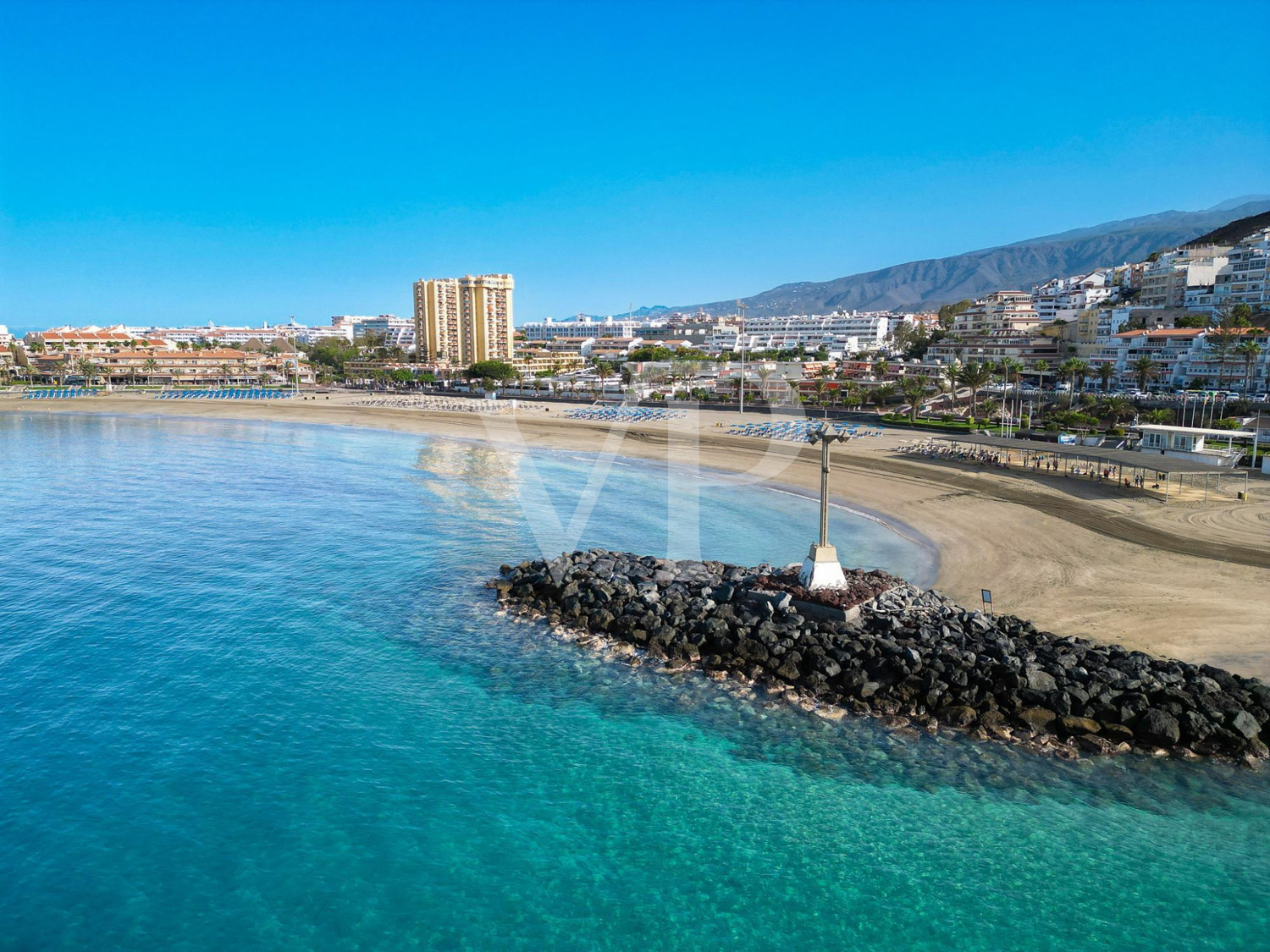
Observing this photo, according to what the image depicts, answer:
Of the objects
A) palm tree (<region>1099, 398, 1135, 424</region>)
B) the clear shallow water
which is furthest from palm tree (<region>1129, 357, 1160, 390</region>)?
the clear shallow water

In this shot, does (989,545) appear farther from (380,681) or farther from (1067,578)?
(380,681)

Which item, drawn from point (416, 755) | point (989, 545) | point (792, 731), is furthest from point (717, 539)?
point (416, 755)

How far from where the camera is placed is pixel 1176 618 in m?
17.7

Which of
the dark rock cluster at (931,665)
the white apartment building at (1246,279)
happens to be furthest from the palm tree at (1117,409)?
the dark rock cluster at (931,665)

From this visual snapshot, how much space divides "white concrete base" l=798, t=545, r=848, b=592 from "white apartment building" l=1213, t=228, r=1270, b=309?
85.1 m

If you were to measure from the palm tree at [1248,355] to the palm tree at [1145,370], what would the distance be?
635 cm

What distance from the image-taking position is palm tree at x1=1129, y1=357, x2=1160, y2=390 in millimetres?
65812

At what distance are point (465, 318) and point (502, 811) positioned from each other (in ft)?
454

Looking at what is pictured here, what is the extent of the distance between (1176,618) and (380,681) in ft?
59.9

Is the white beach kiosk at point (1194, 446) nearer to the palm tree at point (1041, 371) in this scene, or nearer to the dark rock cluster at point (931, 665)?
the dark rock cluster at point (931, 665)

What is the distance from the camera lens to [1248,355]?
58312 mm

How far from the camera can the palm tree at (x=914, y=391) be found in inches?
2400

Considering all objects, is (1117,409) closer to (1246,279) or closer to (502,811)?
(1246,279)

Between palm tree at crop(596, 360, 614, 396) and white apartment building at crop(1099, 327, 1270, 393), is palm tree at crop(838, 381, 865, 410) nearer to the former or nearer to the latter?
white apartment building at crop(1099, 327, 1270, 393)
